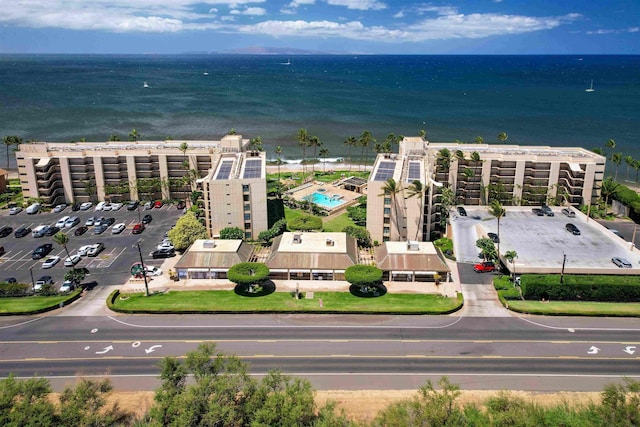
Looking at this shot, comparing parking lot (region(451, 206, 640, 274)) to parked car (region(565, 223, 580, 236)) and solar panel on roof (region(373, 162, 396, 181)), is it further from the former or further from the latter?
solar panel on roof (region(373, 162, 396, 181))

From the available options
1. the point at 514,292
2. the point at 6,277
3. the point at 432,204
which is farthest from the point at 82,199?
the point at 514,292

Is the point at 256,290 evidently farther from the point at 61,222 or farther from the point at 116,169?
the point at 116,169

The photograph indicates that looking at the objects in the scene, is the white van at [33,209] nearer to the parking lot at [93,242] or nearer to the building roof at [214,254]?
the parking lot at [93,242]

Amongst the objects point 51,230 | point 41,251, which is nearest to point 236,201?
point 41,251

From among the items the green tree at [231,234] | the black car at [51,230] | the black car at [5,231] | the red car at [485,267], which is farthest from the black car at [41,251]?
the red car at [485,267]

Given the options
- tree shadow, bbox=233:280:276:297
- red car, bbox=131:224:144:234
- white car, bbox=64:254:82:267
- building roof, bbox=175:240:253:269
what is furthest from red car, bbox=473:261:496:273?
white car, bbox=64:254:82:267

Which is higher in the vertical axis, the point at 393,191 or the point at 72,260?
the point at 393,191

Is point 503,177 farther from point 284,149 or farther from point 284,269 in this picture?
point 284,149
